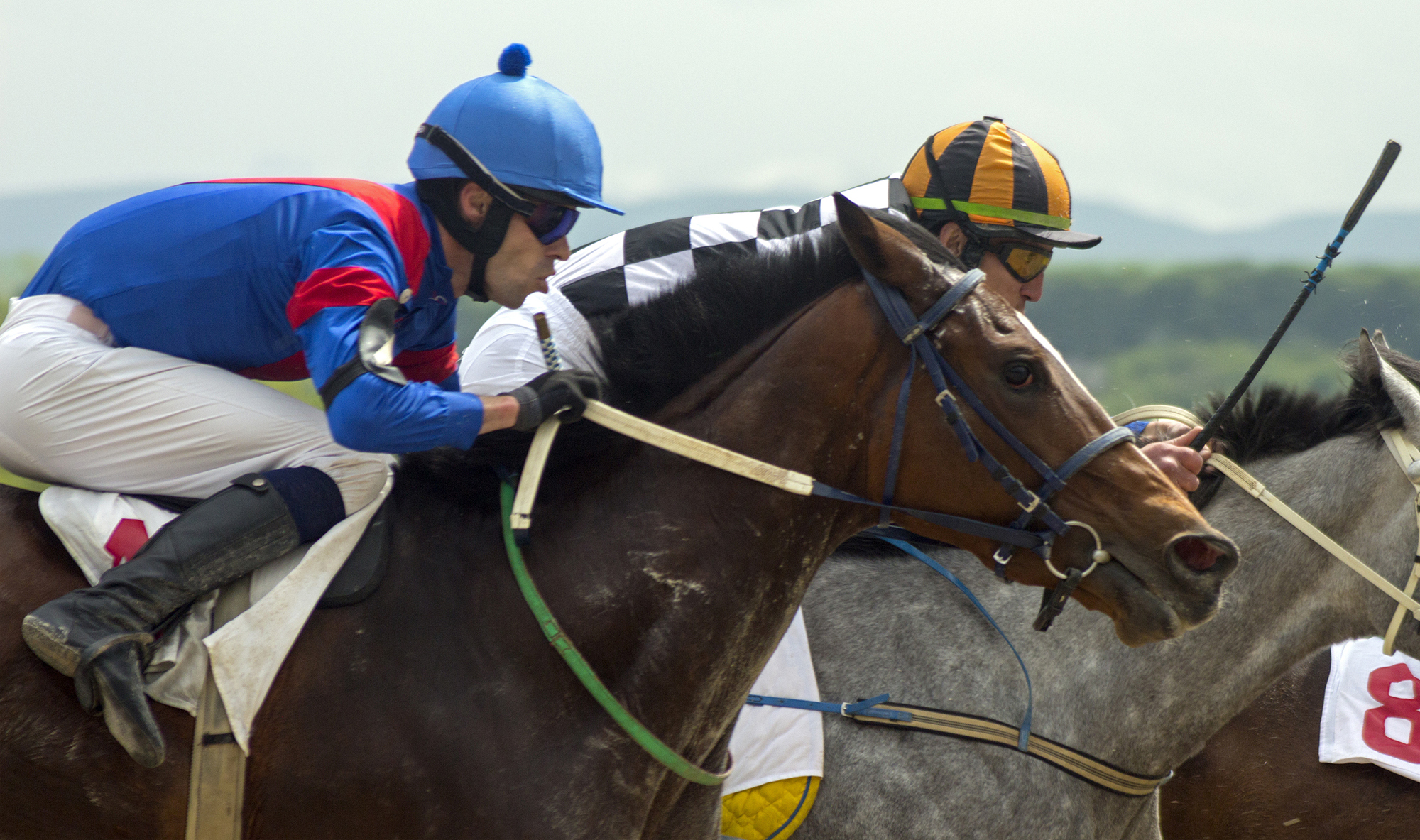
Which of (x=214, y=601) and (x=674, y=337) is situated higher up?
(x=674, y=337)

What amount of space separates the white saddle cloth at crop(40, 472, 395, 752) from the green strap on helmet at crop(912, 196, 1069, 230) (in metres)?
2.39

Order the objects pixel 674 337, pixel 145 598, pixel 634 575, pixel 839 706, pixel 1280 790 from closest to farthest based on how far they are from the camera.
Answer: pixel 145 598, pixel 634 575, pixel 674 337, pixel 839 706, pixel 1280 790

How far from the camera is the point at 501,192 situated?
2.81 m

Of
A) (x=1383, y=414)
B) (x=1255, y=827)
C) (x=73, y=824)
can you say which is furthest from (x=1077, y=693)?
(x=73, y=824)

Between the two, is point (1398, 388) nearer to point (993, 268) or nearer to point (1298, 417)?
point (1298, 417)

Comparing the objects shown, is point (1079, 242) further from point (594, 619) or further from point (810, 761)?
point (594, 619)

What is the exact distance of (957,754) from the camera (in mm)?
3441

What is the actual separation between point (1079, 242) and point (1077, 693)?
1.61 metres

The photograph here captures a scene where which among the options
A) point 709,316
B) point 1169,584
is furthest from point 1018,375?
point 709,316

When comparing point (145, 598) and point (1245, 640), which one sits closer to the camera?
point (145, 598)

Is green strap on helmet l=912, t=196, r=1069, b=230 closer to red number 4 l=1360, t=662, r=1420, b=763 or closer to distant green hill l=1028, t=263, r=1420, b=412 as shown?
red number 4 l=1360, t=662, r=1420, b=763

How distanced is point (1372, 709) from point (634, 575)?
301 centimetres

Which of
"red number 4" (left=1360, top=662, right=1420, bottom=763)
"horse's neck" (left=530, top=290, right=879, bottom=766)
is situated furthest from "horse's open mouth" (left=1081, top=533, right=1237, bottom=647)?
"red number 4" (left=1360, top=662, right=1420, bottom=763)

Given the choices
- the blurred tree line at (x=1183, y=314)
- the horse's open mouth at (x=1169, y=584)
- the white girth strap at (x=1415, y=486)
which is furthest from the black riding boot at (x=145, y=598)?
the blurred tree line at (x=1183, y=314)
